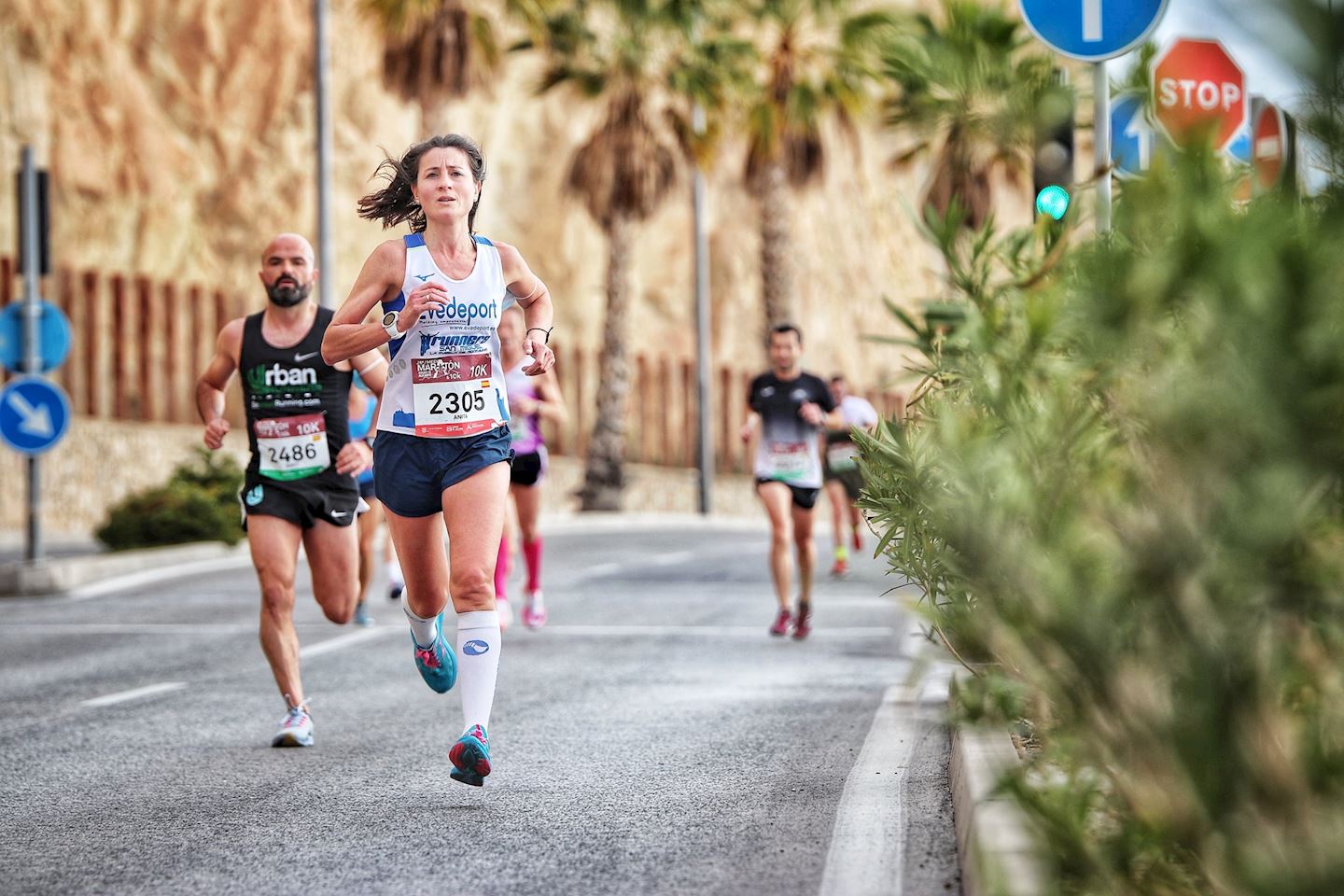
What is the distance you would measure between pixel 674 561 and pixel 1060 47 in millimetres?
13276

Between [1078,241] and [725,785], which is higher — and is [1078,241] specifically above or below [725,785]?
above

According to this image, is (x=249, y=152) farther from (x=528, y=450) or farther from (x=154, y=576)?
(x=528, y=450)

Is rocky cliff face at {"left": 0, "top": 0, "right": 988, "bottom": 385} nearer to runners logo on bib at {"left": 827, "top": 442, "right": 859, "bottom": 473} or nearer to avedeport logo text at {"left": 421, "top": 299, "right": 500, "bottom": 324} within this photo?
runners logo on bib at {"left": 827, "top": 442, "right": 859, "bottom": 473}

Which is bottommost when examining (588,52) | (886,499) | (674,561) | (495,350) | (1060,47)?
(674,561)

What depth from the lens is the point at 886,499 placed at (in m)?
5.63

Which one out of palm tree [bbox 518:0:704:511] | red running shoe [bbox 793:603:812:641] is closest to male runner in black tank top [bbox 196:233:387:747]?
red running shoe [bbox 793:603:812:641]

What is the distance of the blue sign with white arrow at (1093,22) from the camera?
652 cm

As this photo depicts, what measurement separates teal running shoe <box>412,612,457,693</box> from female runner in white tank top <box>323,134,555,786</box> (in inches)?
8.7

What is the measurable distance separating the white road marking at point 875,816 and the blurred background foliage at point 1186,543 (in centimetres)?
63

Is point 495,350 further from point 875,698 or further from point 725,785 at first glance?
point 875,698

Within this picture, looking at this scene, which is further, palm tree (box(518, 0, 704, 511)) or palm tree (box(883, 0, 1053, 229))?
palm tree (box(518, 0, 704, 511))

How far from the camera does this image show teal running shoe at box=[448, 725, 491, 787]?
590 centimetres

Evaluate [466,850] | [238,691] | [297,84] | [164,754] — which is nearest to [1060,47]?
[466,850]

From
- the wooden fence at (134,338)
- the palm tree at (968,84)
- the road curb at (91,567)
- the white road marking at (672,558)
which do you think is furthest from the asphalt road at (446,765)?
the wooden fence at (134,338)
